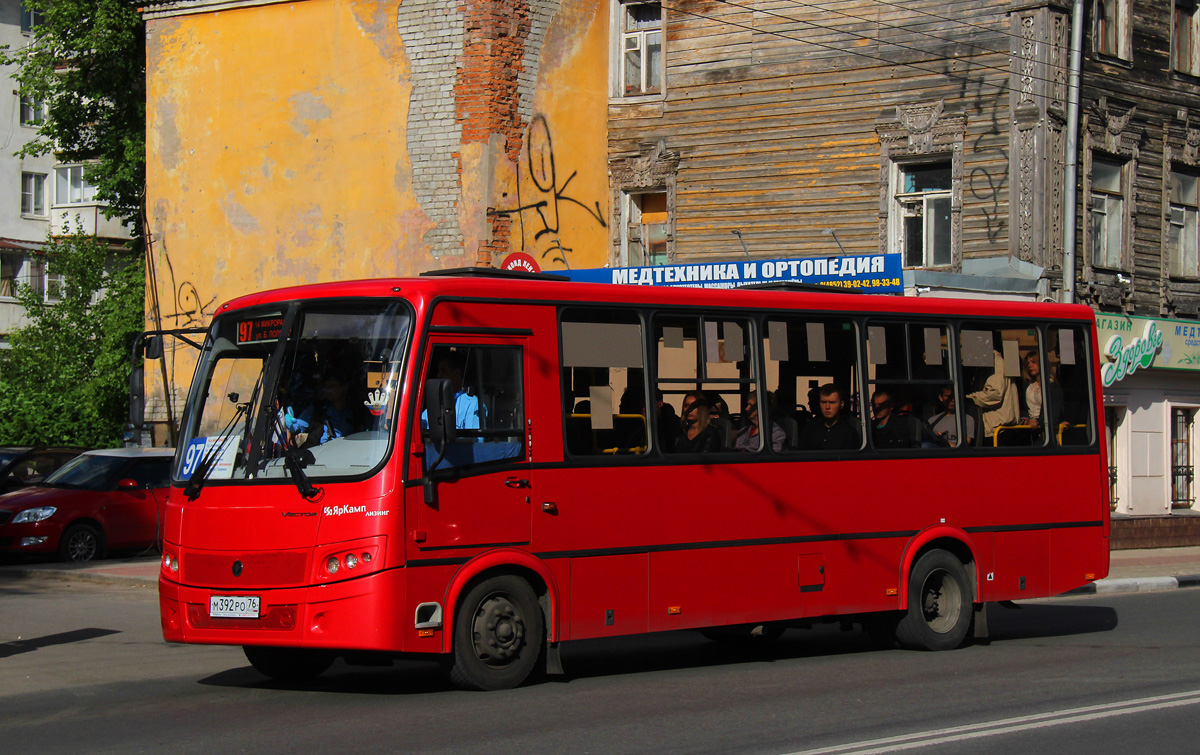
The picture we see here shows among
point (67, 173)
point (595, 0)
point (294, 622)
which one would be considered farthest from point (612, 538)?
point (67, 173)

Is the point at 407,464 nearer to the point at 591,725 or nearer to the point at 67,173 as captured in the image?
the point at 591,725

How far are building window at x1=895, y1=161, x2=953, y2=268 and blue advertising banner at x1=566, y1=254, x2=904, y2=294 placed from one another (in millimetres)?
1832

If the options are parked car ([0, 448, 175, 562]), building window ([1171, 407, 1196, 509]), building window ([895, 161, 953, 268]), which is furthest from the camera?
building window ([1171, 407, 1196, 509])

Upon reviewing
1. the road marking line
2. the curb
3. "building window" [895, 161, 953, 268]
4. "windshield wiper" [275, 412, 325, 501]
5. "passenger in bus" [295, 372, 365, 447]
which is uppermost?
"building window" [895, 161, 953, 268]

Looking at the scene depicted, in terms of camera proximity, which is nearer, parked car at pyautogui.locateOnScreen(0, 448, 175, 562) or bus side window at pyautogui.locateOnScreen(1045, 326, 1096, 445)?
bus side window at pyautogui.locateOnScreen(1045, 326, 1096, 445)

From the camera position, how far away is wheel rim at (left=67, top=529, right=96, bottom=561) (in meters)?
19.8

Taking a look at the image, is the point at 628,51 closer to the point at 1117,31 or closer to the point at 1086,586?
the point at 1117,31

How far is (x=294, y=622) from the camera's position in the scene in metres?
8.52

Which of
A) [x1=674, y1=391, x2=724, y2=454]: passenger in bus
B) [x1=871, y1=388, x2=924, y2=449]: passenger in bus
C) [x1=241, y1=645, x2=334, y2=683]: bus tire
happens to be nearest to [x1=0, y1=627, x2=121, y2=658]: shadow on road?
[x1=241, y1=645, x2=334, y2=683]: bus tire

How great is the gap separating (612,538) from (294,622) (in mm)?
2282

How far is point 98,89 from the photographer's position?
31125mm

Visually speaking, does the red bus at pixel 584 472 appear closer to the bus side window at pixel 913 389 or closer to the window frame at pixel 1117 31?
the bus side window at pixel 913 389

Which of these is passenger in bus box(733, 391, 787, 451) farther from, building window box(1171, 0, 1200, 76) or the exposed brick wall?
building window box(1171, 0, 1200, 76)

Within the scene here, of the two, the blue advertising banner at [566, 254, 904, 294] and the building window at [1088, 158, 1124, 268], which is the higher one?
the building window at [1088, 158, 1124, 268]
